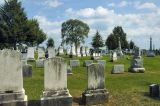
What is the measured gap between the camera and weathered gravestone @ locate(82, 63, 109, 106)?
13750 mm

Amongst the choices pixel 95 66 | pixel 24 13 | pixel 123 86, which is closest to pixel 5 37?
pixel 24 13

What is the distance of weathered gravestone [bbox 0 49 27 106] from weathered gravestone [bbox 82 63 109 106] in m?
2.57

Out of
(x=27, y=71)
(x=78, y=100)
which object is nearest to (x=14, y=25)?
(x=27, y=71)

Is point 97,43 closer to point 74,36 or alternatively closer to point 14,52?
point 74,36

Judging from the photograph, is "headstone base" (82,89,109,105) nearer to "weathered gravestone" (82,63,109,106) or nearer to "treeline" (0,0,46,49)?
"weathered gravestone" (82,63,109,106)

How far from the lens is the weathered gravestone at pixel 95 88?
13750 millimetres

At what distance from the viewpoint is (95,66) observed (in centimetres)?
1395

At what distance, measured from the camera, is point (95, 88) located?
552 inches

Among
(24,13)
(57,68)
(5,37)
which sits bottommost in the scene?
(57,68)

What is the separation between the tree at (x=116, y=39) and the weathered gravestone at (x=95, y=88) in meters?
68.9

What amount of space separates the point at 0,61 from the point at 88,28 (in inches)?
2782

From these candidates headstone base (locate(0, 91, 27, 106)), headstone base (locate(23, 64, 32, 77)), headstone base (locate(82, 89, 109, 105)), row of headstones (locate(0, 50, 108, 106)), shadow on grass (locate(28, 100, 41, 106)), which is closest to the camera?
headstone base (locate(0, 91, 27, 106))

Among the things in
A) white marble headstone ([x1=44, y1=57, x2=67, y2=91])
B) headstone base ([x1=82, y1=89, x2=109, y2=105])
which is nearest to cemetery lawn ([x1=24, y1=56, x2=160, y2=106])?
headstone base ([x1=82, y1=89, x2=109, y2=105])

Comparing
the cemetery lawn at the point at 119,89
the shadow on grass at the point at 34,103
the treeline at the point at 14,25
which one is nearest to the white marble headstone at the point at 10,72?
the shadow on grass at the point at 34,103
